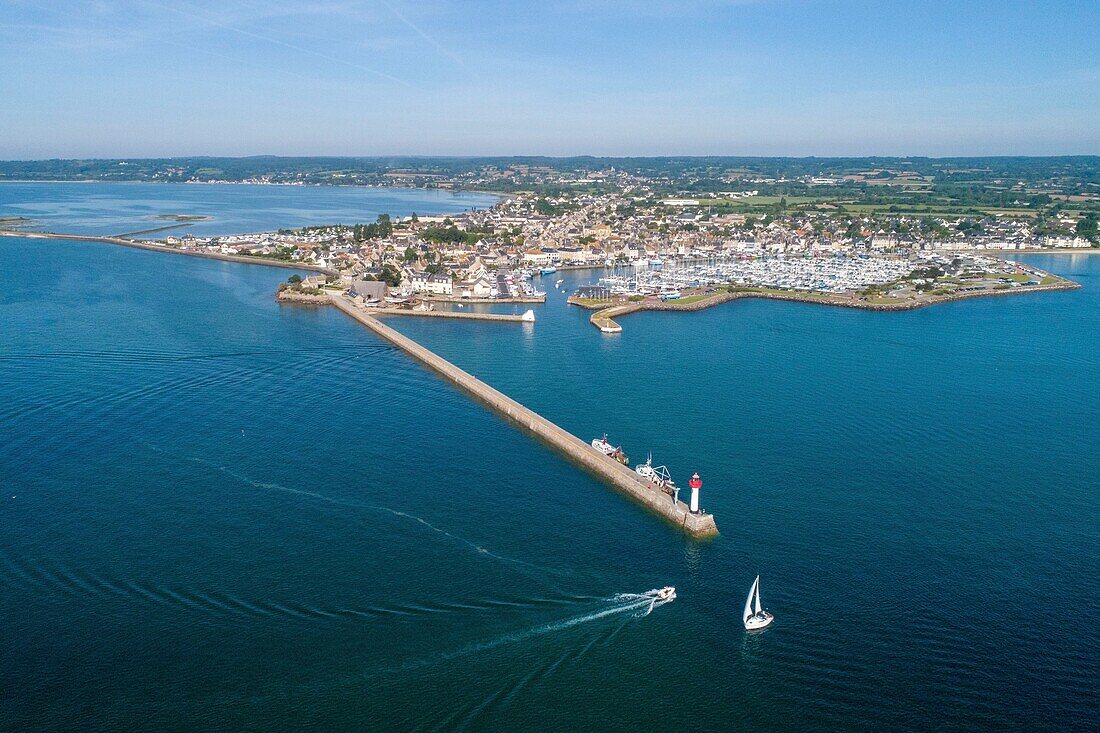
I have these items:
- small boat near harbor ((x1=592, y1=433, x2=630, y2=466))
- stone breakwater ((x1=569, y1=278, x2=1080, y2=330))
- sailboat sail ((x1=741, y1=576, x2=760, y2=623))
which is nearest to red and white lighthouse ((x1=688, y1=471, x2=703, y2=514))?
small boat near harbor ((x1=592, y1=433, x2=630, y2=466))

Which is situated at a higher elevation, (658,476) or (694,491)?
(694,491)

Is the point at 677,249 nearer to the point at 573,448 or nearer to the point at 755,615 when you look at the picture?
the point at 573,448

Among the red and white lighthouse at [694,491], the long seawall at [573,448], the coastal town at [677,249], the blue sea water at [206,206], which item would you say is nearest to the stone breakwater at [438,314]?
the coastal town at [677,249]

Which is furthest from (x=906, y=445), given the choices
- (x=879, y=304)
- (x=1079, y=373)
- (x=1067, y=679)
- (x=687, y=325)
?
(x=879, y=304)

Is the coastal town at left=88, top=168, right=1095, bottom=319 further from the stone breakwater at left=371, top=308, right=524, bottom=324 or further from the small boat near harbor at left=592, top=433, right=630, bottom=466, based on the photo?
the small boat near harbor at left=592, top=433, right=630, bottom=466

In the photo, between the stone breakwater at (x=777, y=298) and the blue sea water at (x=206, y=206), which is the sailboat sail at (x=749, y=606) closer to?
the stone breakwater at (x=777, y=298)

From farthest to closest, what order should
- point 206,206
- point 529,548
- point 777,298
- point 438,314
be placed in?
point 206,206
point 777,298
point 438,314
point 529,548

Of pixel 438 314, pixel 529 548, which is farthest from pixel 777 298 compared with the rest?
pixel 529 548
